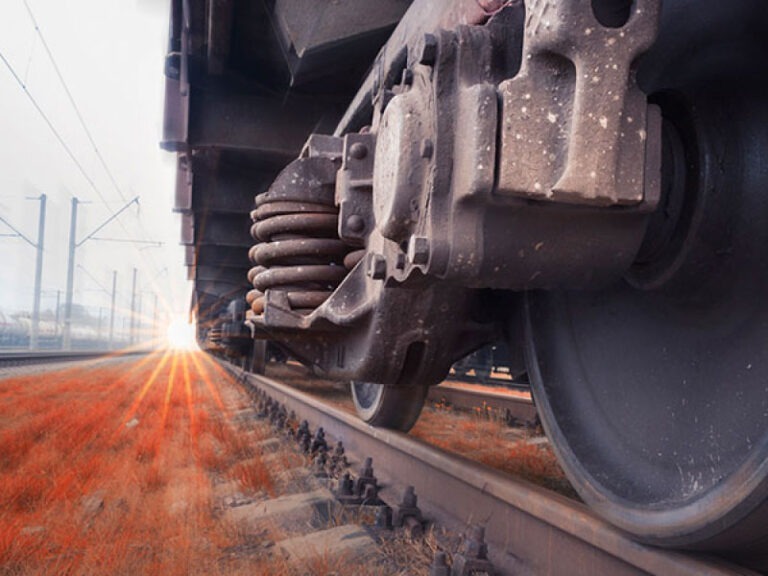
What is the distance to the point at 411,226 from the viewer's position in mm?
1508

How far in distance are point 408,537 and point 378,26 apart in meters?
2.11

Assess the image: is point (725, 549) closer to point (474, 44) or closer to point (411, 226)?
point (411, 226)

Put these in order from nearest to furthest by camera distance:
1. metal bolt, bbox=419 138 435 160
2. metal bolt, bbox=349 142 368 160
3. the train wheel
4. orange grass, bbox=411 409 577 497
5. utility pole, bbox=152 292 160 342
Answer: metal bolt, bbox=419 138 435 160 < metal bolt, bbox=349 142 368 160 < orange grass, bbox=411 409 577 497 < the train wheel < utility pole, bbox=152 292 160 342

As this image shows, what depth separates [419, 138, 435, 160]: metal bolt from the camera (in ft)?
4.57

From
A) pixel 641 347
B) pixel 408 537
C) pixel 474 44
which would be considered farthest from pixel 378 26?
pixel 408 537

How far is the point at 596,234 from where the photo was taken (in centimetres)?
135

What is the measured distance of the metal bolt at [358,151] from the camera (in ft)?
6.89

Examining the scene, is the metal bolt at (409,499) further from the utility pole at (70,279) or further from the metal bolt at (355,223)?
the utility pole at (70,279)

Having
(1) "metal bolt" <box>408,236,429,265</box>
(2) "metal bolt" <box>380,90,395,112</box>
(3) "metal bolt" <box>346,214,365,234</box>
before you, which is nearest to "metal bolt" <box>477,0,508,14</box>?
(2) "metal bolt" <box>380,90,395,112</box>

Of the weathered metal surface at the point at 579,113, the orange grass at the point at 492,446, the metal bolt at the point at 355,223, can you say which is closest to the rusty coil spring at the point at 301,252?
the metal bolt at the point at 355,223

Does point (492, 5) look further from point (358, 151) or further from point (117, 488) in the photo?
point (117, 488)

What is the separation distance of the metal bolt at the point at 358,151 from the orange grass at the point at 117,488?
1.26 m

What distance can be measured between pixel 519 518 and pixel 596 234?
3.02 ft

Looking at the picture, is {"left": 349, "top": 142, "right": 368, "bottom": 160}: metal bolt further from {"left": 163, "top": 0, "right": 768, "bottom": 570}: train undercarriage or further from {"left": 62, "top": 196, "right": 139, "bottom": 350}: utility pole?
{"left": 62, "top": 196, "right": 139, "bottom": 350}: utility pole
